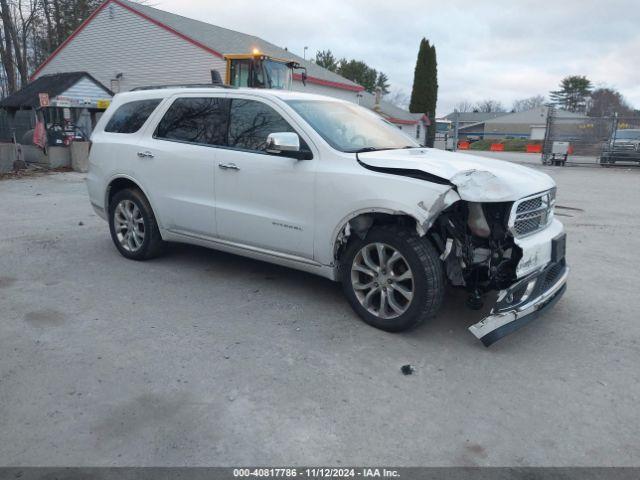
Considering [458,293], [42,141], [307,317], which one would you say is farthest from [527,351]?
[42,141]

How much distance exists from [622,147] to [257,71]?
17646mm

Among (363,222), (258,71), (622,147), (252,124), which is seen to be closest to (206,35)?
(258,71)

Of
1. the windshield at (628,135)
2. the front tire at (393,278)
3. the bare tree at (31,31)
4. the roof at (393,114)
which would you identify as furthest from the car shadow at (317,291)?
the roof at (393,114)

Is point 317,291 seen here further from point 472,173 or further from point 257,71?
point 257,71

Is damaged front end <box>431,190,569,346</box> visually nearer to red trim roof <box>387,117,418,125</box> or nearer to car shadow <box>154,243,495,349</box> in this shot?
car shadow <box>154,243,495,349</box>

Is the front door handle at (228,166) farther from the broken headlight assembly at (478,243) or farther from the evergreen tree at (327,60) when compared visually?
the evergreen tree at (327,60)

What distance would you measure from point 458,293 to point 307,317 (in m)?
1.62

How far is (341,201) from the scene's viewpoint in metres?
4.02

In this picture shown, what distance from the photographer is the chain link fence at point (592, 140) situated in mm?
23438

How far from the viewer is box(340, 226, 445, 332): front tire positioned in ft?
12.1

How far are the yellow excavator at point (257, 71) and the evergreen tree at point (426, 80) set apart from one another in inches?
1298

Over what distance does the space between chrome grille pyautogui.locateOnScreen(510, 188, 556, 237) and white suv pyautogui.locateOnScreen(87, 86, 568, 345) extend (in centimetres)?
1

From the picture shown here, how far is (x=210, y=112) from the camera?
4.97 m

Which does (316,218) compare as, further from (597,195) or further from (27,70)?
(27,70)
